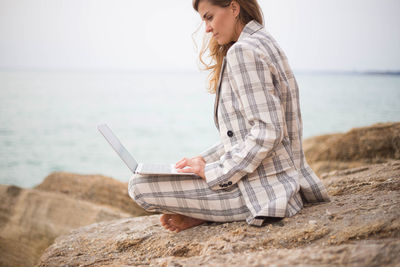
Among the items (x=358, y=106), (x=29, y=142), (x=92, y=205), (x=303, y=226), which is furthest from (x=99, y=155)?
(x=303, y=226)

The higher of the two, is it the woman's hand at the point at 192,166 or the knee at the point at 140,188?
the woman's hand at the point at 192,166

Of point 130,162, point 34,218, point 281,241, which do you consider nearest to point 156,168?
point 130,162

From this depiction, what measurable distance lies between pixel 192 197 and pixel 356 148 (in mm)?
3432

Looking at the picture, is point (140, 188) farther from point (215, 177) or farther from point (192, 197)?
point (215, 177)

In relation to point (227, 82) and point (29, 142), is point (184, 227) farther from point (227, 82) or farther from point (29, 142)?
point (29, 142)

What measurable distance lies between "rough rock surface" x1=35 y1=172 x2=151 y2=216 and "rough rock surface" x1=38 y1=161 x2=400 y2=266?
1687 mm

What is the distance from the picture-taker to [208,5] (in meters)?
1.90

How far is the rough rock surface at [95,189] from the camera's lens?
4461 millimetres

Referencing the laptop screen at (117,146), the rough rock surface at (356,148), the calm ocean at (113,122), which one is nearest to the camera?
the laptop screen at (117,146)

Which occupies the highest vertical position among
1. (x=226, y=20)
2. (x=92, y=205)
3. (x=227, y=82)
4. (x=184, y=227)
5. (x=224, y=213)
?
(x=226, y=20)

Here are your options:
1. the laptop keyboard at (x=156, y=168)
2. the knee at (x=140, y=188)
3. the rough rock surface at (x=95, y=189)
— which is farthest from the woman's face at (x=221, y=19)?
the rough rock surface at (x=95, y=189)

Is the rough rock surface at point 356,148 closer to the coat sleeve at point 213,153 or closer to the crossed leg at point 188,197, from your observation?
the coat sleeve at point 213,153

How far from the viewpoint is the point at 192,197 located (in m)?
1.96

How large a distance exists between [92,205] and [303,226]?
2971 millimetres
